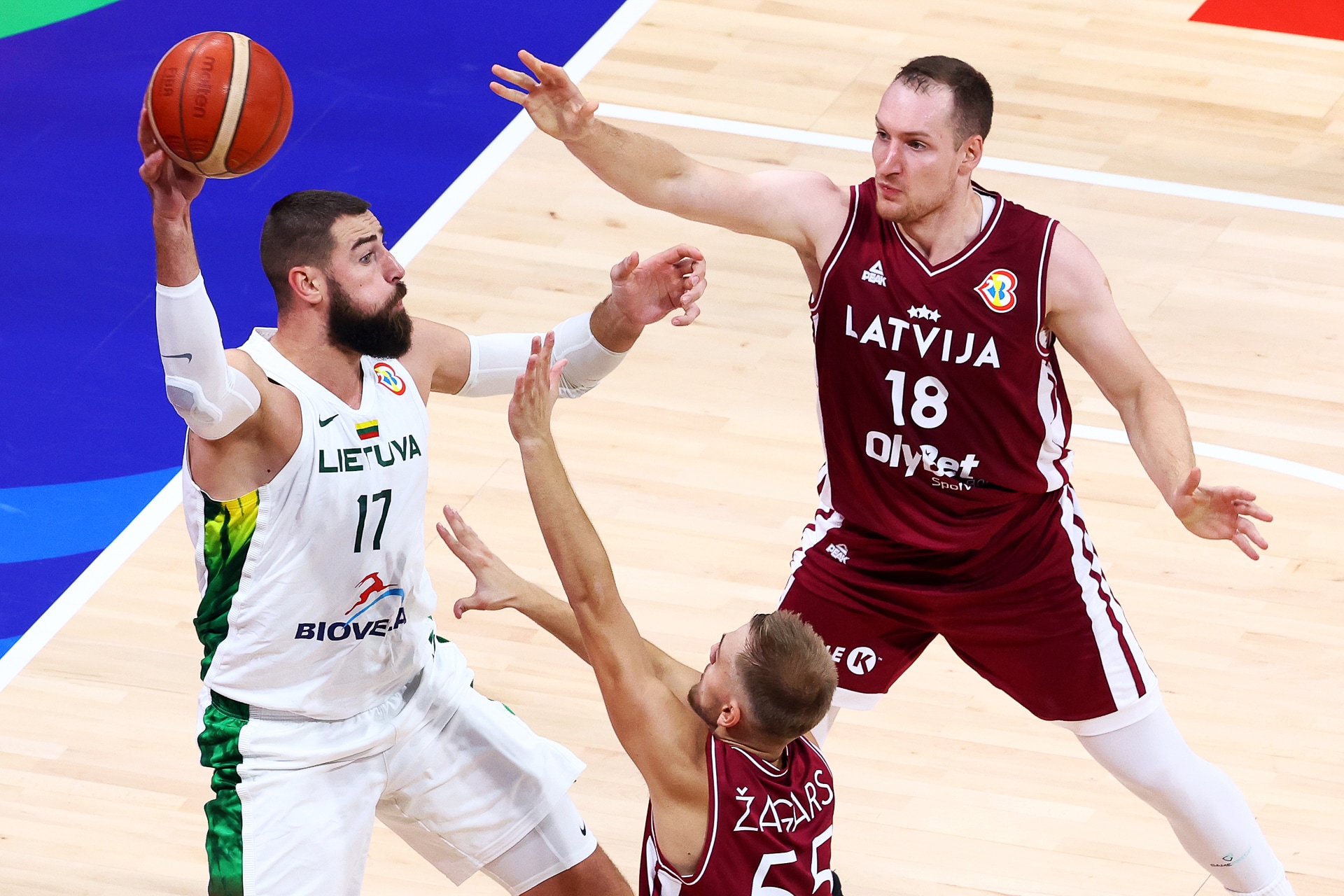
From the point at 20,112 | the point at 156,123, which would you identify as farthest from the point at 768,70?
the point at 156,123

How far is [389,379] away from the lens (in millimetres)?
5309

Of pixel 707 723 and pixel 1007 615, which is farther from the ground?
pixel 707 723

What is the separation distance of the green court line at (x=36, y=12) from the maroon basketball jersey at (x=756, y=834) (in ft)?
29.2

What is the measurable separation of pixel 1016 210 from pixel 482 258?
4508mm

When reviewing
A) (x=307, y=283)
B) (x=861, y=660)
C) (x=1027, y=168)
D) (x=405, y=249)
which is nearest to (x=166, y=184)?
(x=307, y=283)

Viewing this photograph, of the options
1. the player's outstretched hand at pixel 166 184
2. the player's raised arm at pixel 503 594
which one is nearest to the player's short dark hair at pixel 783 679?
the player's raised arm at pixel 503 594

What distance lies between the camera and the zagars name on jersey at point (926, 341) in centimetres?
563

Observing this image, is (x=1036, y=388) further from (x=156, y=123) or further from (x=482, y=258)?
(x=482, y=258)

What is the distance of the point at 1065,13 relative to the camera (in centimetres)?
1216

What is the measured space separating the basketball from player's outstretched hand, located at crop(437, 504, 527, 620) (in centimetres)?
109

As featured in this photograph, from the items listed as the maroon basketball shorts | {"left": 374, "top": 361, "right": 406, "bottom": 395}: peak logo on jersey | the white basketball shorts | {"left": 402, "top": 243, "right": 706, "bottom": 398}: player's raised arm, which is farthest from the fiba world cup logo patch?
the white basketball shorts

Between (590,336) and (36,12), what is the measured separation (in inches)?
308

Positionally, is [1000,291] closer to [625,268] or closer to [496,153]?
[625,268]

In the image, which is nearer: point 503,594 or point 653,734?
point 653,734
